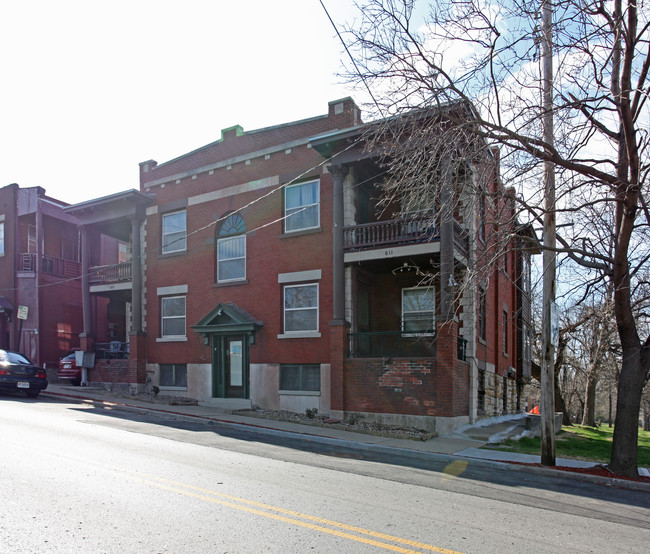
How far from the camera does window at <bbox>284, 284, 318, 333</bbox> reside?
58.2 ft

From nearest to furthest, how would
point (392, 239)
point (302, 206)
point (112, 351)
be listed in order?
1. point (392, 239)
2. point (302, 206)
3. point (112, 351)

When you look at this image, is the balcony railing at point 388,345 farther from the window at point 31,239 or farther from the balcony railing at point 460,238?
the window at point 31,239

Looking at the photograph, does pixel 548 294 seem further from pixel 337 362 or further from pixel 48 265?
pixel 48 265

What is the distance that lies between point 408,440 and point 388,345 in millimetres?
3691

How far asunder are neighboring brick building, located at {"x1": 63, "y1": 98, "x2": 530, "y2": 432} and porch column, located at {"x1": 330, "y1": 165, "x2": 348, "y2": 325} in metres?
0.04

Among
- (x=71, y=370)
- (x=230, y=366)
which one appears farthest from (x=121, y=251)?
(x=230, y=366)

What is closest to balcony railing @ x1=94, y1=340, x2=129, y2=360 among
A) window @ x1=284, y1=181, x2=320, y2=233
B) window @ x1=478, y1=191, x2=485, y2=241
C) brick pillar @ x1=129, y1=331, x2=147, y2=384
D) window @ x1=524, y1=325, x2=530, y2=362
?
brick pillar @ x1=129, y1=331, x2=147, y2=384

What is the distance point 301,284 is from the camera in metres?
18.0

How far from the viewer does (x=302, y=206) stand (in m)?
18.3

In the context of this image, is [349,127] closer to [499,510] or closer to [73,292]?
[499,510]

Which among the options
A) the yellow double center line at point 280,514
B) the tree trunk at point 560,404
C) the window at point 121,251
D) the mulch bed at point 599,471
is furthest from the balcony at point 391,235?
the window at point 121,251

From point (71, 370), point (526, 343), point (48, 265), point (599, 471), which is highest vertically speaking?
point (48, 265)

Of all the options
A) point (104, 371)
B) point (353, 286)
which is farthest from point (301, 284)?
point (104, 371)

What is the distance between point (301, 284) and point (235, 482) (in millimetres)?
11003
